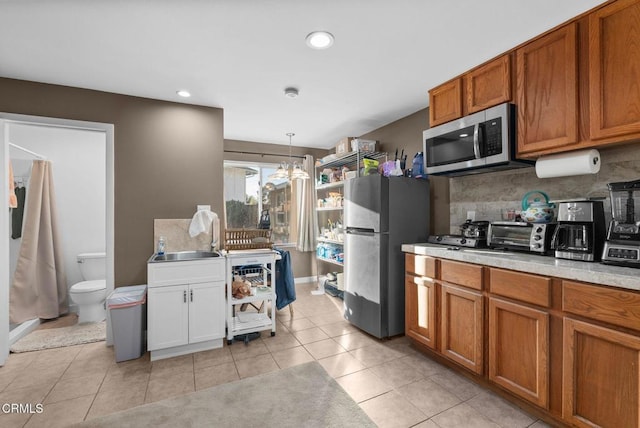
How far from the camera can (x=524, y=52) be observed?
205cm

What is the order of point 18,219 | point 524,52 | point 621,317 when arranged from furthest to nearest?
point 18,219
point 524,52
point 621,317

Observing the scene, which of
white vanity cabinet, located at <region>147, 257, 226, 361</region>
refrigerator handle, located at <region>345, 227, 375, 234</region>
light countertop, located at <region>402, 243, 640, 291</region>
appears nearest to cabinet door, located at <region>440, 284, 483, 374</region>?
light countertop, located at <region>402, 243, 640, 291</region>

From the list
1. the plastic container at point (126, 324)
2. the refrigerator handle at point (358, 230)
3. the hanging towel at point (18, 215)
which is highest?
the hanging towel at point (18, 215)

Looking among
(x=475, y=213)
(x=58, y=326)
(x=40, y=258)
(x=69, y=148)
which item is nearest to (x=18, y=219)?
(x=40, y=258)

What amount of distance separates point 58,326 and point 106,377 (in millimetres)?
1594

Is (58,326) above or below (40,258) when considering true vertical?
below

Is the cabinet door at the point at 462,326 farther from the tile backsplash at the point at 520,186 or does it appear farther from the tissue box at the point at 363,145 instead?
the tissue box at the point at 363,145

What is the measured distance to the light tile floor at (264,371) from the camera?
1.82 metres

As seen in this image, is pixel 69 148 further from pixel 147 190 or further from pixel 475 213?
pixel 475 213

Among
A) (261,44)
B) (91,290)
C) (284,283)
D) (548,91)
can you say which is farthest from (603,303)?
(91,290)

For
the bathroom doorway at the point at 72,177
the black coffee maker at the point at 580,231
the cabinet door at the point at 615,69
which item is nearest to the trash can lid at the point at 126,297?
the bathroom doorway at the point at 72,177

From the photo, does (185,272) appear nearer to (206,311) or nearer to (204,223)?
(206,311)

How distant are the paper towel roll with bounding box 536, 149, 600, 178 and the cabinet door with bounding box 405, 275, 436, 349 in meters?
1.19

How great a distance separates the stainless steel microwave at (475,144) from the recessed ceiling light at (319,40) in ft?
4.13
